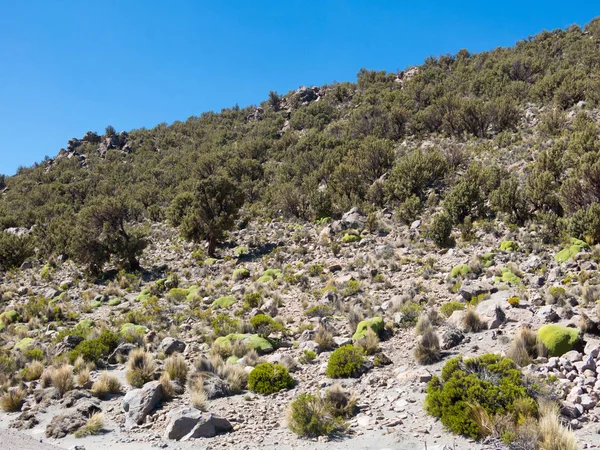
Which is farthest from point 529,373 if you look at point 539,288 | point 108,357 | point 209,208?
point 209,208

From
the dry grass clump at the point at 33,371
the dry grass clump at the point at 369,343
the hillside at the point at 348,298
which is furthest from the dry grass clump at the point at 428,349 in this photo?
the dry grass clump at the point at 33,371

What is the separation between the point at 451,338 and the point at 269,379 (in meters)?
4.12

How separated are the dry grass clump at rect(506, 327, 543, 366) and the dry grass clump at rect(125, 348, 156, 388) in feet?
25.1

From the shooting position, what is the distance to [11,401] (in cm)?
802

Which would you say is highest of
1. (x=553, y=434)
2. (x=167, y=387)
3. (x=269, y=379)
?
(x=167, y=387)

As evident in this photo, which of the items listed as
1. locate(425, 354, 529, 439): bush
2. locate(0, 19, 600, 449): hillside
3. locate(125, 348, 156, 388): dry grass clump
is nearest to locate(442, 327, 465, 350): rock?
locate(0, 19, 600, 449): hillside

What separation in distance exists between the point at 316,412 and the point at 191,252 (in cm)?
1719

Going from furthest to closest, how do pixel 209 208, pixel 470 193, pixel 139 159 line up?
pixel 139 159 → pixel 209 208 → pixel 470 193

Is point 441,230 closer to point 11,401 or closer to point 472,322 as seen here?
point 472,322

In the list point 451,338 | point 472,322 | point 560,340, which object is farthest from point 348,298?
point 560,340

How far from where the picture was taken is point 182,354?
1014cm

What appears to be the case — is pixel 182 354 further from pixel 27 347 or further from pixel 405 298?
pixel 405 298

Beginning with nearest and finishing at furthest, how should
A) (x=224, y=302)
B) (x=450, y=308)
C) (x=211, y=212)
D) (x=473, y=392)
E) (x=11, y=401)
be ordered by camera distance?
(x=473, y=392), (x=11, y=401), (x=450, y=308), (x=224, y=302), (x=211, y=212)

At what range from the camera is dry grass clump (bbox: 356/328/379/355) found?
8.91 m
